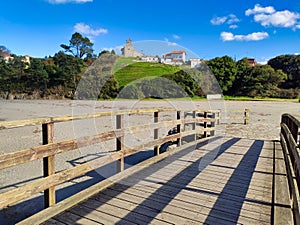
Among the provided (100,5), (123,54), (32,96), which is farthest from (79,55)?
(123,54)

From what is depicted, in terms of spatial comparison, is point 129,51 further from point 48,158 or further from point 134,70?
point 48,158

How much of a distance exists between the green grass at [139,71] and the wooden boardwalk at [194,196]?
6.71 feet

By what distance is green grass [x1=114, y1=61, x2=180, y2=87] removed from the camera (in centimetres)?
514

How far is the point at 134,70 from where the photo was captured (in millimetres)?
5234

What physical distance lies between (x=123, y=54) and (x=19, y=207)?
122 inches

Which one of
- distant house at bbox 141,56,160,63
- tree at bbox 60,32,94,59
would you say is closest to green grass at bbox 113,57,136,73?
distant house at bbox 141,56,160,63

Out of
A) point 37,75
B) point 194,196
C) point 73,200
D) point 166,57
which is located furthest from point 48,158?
point 37,75

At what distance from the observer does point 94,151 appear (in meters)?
6.69

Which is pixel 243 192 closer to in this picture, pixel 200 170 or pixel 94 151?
pixel 200 170

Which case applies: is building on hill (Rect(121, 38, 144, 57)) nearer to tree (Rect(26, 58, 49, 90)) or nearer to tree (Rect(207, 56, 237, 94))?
tree (Rect(207, 56, 237, 94))

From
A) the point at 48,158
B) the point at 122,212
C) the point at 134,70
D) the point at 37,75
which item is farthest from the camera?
the point at 37,75

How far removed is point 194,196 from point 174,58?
3.80m

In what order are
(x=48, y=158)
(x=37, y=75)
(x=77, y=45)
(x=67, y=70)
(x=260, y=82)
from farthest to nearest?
(x=37, y=75) → (x=260, y=82) → (x=67, y=70) → (x=77, y=45) → (x=48, y=158)

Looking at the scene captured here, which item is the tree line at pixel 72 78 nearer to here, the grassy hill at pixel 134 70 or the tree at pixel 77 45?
the tree at pixel 77 45
